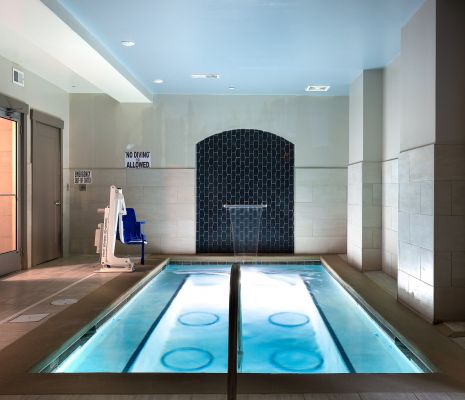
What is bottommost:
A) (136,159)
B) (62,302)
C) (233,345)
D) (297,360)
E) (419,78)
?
(297,360)

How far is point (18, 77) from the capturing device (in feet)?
21.0

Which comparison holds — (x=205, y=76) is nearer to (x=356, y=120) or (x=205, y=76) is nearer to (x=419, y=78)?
(x=356, y=120)

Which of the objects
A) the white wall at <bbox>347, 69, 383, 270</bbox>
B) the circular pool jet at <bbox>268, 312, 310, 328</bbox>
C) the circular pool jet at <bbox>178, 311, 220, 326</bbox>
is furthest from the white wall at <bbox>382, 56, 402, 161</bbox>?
the circular pool jet at <bbox>178, 311, 220, 326</bbox>

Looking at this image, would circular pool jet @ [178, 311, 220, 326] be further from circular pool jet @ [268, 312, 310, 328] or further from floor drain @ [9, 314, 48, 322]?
floor drain @ [9, 314, 48, 322]

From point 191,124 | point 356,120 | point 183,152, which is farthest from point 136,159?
point 356,120

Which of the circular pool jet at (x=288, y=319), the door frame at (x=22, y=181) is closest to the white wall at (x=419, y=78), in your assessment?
the circular pool jet at (x=288, y=319)

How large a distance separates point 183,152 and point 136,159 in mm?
828

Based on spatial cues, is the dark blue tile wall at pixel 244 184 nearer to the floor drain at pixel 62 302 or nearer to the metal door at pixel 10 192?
the metal door at pixel 10 192

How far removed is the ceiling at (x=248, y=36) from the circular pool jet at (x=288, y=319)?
2.94m

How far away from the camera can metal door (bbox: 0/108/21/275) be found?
6316 millimetres

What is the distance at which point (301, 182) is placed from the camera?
8414mm

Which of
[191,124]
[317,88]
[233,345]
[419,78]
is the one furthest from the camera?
[191,124]

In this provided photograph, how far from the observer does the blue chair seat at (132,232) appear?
6.86 metres

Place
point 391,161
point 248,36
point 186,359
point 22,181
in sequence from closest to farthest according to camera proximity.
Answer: point 186,359, point 248,36, point 391,161, point 22,181
